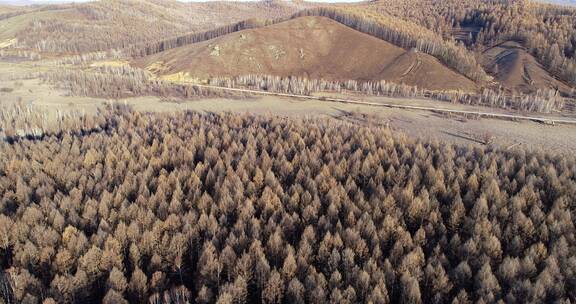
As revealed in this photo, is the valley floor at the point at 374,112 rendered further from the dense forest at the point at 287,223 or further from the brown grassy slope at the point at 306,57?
the brown grassy slope at the point at 306,57

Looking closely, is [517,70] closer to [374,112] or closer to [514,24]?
[514,24]

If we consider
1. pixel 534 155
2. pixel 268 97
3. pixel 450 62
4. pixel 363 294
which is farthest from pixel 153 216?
pixel 450 62

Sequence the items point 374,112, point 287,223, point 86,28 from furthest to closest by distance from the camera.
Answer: point 86,28 < point 374,112 < point 287,223

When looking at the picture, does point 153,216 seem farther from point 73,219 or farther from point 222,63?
point 222,63

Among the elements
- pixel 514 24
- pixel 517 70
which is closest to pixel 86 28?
pixel 514 24

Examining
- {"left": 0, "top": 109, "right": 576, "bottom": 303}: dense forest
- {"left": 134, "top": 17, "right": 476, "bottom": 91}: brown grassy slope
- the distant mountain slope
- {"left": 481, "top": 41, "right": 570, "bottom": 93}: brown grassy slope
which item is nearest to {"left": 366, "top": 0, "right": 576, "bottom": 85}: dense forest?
{"left": 481, "top": 41, "right": 570, "bottom": 93}: brown grassy slope
